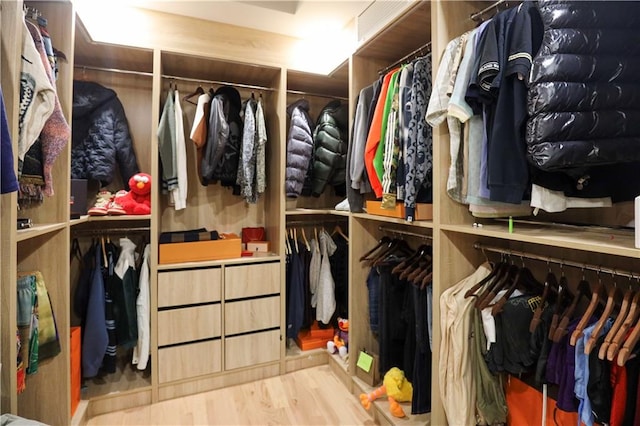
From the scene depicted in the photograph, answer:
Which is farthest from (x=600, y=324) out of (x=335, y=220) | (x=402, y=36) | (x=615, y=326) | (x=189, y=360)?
(x=189, y=360)

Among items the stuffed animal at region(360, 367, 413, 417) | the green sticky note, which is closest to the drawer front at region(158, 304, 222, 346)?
the green sticky note

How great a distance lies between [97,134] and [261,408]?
1.94m

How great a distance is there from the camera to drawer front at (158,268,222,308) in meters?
2.05

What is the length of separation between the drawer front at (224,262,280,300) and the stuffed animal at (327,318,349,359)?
1.85ft

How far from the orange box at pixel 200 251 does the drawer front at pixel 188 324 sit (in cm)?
31

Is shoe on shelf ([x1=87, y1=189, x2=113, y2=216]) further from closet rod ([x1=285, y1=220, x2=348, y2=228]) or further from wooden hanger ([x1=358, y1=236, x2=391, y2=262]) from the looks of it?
wooden hanger ([x1=358, y1=236, x2=391, y2=262])

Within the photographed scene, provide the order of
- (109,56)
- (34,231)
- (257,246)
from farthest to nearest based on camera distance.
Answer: (257,246) < (109,56) < (34,231)

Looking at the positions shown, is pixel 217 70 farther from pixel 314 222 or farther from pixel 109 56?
pixel 314 222

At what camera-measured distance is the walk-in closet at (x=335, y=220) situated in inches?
39.4

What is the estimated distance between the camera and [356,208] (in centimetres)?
205

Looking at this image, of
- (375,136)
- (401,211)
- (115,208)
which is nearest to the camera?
(401,211)

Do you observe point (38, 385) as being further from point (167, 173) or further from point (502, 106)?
point (502, 106)

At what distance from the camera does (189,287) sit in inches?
82.7

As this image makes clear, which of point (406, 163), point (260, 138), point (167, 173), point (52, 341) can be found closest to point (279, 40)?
point (260, 138)
